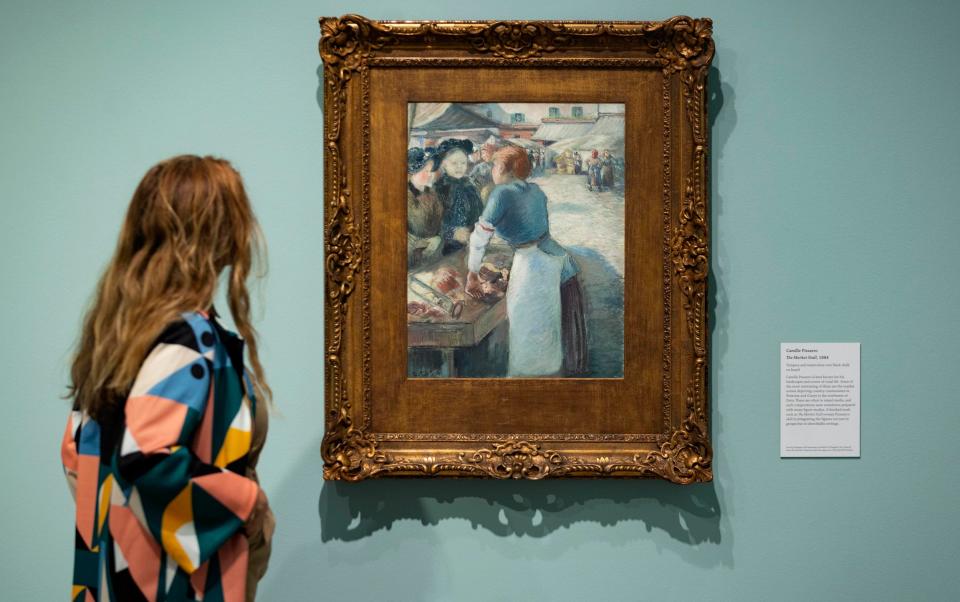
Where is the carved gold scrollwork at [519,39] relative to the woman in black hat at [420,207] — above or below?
above

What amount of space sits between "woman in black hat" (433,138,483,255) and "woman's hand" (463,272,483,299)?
0.25 ft

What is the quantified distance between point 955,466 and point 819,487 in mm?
343

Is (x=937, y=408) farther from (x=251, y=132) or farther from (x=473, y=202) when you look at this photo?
(x=251, y=132)

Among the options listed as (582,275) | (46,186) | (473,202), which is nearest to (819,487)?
(582,275)

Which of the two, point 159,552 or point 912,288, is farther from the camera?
point 912,288

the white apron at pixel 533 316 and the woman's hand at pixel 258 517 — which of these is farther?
the white apron at pixel 533 316

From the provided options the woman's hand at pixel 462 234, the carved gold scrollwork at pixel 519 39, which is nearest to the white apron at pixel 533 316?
the woman's hand at pixel 462 234

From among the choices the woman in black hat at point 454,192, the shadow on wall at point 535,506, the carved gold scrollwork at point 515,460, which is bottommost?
the shadow on wall at point 535,506

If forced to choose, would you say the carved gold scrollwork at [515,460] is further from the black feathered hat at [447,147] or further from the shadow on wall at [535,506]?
the black feathered hat at [447,147]

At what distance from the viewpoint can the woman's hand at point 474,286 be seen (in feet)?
6.16

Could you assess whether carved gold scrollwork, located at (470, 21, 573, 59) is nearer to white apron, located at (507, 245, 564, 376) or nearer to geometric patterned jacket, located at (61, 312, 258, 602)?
white apron, located at (507, 245, 564, 376)

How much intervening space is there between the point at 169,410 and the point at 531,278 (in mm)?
915

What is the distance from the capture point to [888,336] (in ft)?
6.39

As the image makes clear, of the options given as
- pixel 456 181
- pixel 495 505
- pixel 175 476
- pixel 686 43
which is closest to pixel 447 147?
pixel 456 181
